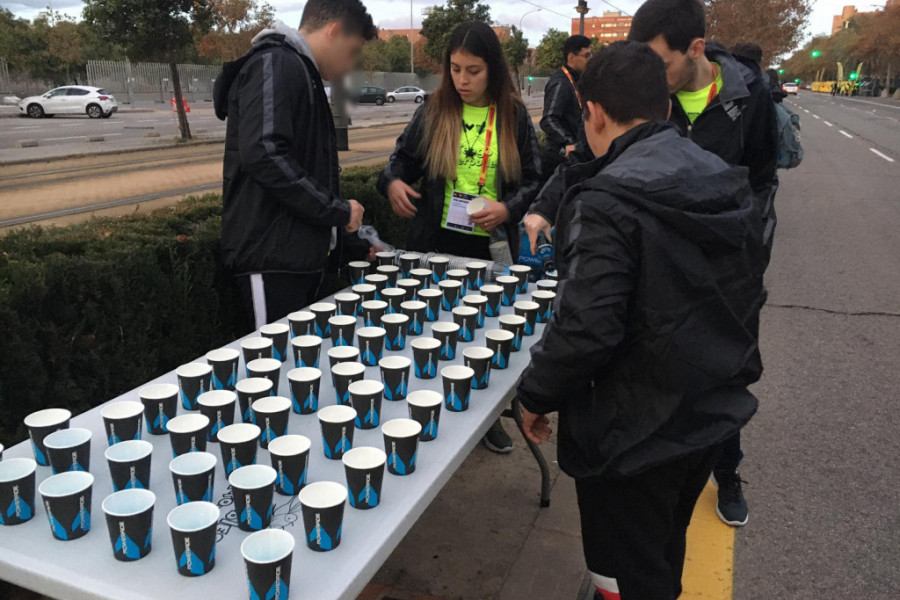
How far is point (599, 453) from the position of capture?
5.71 feet

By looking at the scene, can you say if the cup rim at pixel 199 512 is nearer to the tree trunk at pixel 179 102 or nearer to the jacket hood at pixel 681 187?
the jacket hood at pixel 681 187

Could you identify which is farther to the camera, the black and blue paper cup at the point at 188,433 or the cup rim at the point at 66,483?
the black and blue paper cup at the point at 188,433

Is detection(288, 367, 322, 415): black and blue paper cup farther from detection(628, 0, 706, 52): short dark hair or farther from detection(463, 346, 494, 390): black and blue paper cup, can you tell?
detection(628, 0, 706, 52): short dark hair

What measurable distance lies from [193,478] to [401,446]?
Result: 0.44 meters

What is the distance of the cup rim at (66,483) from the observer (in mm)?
1271

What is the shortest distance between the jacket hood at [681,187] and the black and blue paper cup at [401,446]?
716 millimetres

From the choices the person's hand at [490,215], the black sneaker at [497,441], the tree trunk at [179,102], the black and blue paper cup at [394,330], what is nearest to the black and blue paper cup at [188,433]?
the black and blue paper cup at [394,330]

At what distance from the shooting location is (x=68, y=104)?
29297 millimetres

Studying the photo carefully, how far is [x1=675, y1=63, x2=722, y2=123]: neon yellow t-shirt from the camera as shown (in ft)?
9.25

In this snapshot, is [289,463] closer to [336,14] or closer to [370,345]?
[370,345]

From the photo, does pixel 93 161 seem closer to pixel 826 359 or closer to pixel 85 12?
pixel 85 12

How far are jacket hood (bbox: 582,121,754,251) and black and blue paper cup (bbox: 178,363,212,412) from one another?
43.1 inches

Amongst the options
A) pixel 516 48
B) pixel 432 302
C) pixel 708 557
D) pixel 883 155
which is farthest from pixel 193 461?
pixel 516 48

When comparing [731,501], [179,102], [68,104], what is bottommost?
[731,501]
